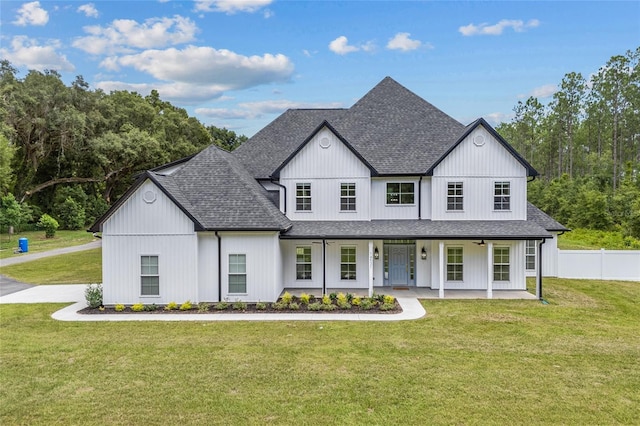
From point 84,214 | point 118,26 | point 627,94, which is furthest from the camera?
point 84,214

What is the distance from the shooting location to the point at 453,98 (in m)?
27.7

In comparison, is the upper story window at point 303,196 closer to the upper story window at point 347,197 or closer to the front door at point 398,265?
the upper story window at point 347,197

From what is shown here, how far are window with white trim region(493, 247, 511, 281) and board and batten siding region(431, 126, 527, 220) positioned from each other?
1.46 metres

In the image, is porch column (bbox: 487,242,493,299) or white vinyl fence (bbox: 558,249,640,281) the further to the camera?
white vinyl fence (bbox: 558,249,640,281)

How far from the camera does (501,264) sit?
17.3 m

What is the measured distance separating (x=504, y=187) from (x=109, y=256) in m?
16.4

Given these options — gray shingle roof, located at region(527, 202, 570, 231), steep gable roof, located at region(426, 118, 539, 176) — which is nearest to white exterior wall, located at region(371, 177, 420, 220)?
steep gable roof, located at region(426, 118, 539, 176)

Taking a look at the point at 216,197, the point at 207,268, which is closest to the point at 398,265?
the point at 207,268

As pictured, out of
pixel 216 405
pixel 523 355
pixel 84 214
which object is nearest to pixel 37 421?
pixel 216 405

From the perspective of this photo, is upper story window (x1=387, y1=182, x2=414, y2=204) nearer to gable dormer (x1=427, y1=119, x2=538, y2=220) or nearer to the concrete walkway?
gable dormer (x1=427, y1=119, x2=538, y2=220)

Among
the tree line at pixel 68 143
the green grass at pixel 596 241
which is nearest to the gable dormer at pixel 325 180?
the green grass at pixel 596 241

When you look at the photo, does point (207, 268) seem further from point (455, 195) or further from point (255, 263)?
point (455, 195)

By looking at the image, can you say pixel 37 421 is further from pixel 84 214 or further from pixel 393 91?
pixel 84 214

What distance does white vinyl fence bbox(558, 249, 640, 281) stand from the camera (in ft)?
63.3
